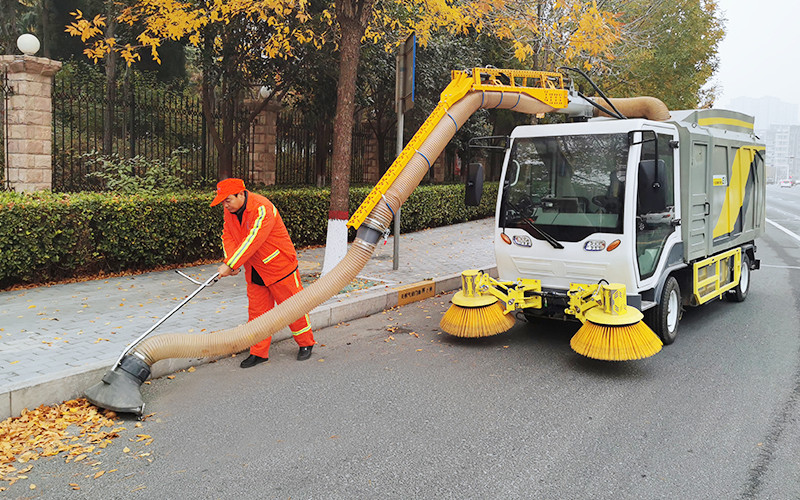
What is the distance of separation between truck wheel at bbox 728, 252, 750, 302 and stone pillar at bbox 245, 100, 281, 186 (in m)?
10.1

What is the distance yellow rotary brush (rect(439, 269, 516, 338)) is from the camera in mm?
6145

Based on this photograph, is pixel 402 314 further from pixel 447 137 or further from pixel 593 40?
pixel 593 40

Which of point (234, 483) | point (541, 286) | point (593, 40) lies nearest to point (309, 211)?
point (541, 286)

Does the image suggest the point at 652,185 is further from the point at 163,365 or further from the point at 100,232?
the point at 100,232

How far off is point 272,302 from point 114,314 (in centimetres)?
190

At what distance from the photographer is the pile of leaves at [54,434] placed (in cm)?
380

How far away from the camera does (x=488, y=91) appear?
6574 millimetres

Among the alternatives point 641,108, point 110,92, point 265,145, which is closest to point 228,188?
point 641,108

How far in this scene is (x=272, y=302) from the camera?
5906 mm

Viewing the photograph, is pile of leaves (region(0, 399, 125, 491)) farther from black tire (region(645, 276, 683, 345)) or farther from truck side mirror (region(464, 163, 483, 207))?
black tire (region(645, 276, 683, 345))

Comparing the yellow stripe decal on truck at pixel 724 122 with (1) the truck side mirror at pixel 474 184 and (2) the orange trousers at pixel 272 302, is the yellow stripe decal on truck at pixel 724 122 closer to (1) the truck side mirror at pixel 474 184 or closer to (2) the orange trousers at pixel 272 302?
(1) the truck side mirror at pixel 474 184

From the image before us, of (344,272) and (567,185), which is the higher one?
(567,185)

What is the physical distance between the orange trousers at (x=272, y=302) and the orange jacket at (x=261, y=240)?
83 millimetres

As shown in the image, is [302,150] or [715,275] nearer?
[715,275]
